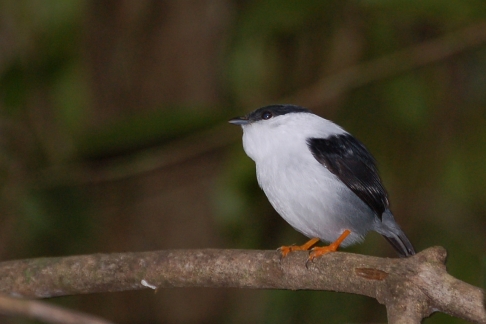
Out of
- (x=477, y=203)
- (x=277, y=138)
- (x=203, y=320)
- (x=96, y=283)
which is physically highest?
(x=277, y=138)

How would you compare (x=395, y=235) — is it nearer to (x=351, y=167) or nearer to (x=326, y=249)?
(x=351, y=167)

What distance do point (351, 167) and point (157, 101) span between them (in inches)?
85.7

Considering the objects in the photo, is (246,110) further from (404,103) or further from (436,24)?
(436,24)

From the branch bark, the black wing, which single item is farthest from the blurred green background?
the branch bark

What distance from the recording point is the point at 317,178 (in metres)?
3.01

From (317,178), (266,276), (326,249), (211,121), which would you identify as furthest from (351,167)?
(211,121)

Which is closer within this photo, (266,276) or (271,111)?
(266,276)

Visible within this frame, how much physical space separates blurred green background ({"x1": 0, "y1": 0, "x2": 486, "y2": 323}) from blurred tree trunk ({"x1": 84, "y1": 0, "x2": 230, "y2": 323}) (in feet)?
0.03

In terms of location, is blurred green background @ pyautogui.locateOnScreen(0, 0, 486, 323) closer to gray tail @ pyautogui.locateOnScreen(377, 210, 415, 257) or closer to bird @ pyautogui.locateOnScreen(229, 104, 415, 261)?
gray tail @ pyautogui.locateOnScreen(377, 210, 415, 257)

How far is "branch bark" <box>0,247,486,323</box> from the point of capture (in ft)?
7.18

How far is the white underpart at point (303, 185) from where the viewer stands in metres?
2.98

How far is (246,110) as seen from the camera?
14.6 feet

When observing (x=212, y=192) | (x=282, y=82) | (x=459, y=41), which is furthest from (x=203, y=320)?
(x=459, y=41)

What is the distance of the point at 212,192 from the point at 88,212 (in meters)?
0.85
